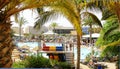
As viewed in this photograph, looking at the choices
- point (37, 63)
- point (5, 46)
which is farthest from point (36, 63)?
point (5, 46)

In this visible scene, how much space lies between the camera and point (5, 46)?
24.1ft

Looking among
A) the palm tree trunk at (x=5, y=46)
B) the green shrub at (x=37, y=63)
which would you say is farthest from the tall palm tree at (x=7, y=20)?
the green shrub at (x=37, y=63)

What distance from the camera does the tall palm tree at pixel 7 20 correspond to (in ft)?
23.6

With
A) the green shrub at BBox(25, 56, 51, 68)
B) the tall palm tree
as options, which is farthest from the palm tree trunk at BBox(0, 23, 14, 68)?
the green shrub at BBox(25, 56, 51, 68)

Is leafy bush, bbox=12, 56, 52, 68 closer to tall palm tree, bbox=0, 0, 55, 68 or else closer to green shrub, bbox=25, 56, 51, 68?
green shrub, bbox=25, 56, 51, 68

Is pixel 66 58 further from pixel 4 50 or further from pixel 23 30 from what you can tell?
pixel 23 30

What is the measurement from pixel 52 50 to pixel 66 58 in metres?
1.75

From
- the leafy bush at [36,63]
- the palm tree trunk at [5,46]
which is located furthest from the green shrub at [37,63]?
the palm tree trunk at [5,46]

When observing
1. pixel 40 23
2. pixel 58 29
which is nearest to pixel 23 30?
pixel 58 29

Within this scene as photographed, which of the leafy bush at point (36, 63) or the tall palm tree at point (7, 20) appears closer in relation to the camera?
the tall palm tree at point (7, 20)

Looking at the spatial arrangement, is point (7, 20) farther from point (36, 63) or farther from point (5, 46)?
point (36, 63)

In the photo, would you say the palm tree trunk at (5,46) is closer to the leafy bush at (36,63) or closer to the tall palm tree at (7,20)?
the tall palm tree at (7,20)

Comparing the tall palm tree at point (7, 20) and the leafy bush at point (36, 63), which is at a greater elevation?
the tall palm tree at point (7, 20)

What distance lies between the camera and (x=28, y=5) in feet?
24.6
